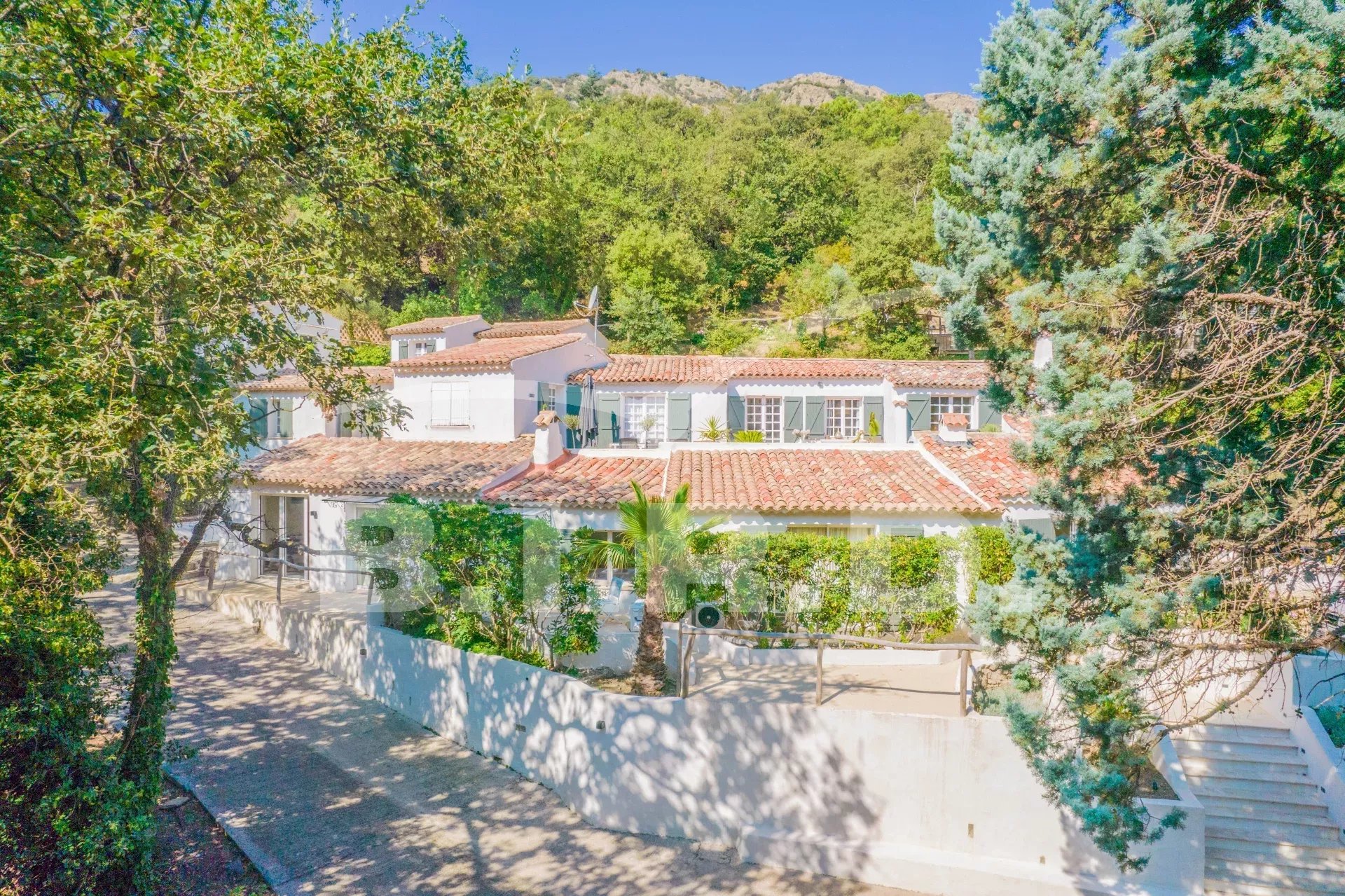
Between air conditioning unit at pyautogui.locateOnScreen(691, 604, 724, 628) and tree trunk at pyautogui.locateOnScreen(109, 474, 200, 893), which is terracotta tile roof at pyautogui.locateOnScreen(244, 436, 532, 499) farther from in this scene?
tree trunk at pyautogui.locateOnScreen(109, 474, 200, 893)

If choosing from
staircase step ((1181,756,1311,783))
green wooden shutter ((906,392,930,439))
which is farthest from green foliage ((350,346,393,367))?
staircase step ((1181,756,1311,783))

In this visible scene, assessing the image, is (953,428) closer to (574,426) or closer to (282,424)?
(574,426)

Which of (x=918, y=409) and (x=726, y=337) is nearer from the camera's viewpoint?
(x=918, y=409)

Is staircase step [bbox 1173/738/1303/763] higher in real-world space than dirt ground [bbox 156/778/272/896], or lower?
higher

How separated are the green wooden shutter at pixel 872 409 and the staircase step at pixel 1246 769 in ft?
52.1

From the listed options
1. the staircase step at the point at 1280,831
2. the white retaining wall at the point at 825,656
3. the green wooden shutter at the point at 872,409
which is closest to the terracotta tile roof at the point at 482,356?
the green wooden shutter at the point at 872,409

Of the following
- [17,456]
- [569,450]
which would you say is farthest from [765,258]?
[17,456]

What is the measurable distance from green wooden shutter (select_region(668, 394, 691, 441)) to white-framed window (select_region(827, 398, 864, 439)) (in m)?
5.26

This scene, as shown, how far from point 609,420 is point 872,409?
966 centimetres

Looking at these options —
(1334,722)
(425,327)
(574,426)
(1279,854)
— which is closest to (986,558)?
(1334,722)

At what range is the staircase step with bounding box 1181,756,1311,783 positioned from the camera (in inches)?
440

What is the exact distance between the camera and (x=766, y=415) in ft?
86.9

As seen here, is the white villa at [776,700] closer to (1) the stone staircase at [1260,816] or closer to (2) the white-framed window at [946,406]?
(1) the stone staircase at [1260,816]

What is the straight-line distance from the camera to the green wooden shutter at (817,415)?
86.3 ft
